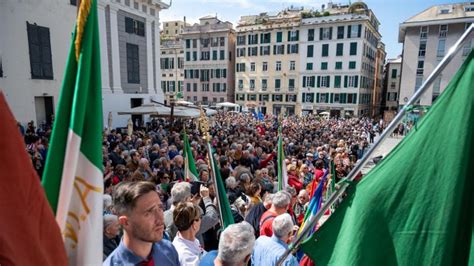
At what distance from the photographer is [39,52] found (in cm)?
1516

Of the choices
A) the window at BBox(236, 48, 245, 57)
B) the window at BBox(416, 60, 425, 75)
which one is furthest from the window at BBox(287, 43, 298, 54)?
the window at BBox(416, 60, 425, 75)

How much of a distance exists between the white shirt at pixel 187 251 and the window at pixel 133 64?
1982cm

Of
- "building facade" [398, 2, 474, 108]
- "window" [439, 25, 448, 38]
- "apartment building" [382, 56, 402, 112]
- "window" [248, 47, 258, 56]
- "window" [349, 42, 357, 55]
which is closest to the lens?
"building facade" [398, 2, 474, 108]

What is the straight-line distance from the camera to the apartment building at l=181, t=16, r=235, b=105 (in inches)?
1885

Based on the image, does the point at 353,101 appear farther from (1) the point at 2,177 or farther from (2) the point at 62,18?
(1) the point at 2,177

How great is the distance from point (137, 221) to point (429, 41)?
3907 cm

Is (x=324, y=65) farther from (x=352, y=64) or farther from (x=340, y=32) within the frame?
(x=340, y=32)

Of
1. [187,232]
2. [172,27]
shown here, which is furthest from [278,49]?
[187,232]

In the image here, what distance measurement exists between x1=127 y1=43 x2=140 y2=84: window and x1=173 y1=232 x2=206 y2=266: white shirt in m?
19.8

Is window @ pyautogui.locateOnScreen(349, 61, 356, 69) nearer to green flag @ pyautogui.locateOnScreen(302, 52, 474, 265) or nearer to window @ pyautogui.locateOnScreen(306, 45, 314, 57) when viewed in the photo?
window @ pyautogui.locateOnScreen(306, 45, 314, 57)

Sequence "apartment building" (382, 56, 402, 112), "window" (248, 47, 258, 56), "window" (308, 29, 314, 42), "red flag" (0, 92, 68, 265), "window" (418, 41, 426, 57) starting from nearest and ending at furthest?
"red flag" (0, 92, 68, 265) < "window" (418, 41, 426, 57) < "window" (308, 29, 314, 42) < "window" (248, 47, 258, 56) < "apartment building" (382, 56, 402, 112)

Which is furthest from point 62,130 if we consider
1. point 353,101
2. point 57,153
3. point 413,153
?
point 353,101

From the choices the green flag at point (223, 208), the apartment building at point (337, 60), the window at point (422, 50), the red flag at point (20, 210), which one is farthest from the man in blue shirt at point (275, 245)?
the apartment building at point (337, 60)

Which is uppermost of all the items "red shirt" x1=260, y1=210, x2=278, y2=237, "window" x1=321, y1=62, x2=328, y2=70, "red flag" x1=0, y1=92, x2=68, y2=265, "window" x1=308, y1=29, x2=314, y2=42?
"window" x1=308, y1=29, x2=314, y2=42
